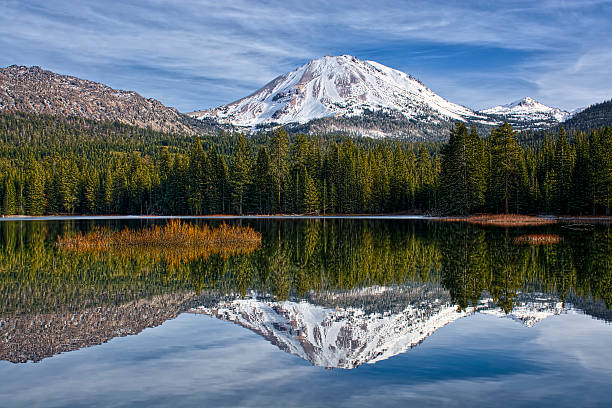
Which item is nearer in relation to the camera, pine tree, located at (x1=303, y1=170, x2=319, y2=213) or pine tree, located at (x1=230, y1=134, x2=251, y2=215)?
pine tree, located at (x1=303, y1=170, x2=319, y2=213)

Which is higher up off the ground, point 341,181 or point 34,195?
point 341,181

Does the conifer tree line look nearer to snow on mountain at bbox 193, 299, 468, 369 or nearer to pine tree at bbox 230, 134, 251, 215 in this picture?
pine tree at bbox 230, 134, 251, 215

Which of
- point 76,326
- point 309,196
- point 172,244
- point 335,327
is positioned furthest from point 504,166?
point 76,326

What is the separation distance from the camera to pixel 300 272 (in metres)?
25.1

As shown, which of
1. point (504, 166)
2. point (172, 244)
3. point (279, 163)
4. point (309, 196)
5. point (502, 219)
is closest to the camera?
point (172, 244)

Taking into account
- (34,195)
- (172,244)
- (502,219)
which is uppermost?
(34,195)

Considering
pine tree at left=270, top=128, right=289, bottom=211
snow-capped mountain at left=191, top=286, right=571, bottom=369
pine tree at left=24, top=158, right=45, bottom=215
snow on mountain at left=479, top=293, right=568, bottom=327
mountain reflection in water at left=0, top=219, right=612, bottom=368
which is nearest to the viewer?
snow-capped mountain at left=191, top=286, right=571, bottom=369

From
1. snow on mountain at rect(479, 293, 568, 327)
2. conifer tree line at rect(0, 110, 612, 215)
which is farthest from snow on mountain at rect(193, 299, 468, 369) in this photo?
conifer tree line at rect(0, 110, 612, 215)

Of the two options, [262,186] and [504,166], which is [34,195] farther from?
[504,166]

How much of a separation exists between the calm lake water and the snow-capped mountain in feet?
0.24

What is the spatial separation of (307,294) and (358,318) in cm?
409

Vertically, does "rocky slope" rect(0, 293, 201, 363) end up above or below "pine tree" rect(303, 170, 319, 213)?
below

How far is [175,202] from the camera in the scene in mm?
120375

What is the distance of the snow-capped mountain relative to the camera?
12.3 m
